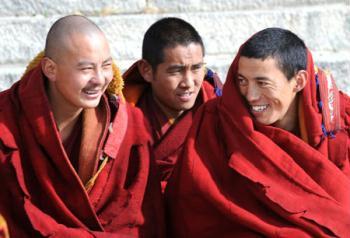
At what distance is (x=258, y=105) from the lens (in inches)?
154

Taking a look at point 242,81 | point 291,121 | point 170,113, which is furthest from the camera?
point 170,113

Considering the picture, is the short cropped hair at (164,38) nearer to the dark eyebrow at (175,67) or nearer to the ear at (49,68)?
the dark eyebrow at (175,67)

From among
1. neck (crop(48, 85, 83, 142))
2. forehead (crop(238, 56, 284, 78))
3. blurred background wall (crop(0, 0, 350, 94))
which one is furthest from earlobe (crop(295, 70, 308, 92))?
blurred background wall (crop(0, 0, 350, 94))

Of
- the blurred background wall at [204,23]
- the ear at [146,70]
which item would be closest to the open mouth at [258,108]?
the ear at [146,70]

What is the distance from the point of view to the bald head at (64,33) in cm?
385

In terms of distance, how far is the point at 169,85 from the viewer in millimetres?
4684

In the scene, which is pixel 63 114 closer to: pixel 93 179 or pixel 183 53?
pixel 93 179

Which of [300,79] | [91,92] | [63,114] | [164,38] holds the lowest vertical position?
[63,114]

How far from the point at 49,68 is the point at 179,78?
101 cm

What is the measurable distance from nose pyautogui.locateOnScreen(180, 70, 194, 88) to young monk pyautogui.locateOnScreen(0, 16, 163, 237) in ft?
2.26

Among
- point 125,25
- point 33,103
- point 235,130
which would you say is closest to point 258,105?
point 235,130

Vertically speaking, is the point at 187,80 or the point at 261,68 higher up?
the point at 261,68

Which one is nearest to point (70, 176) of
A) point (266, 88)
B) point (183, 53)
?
point (266, 88)

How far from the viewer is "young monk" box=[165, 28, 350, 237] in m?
3.78
